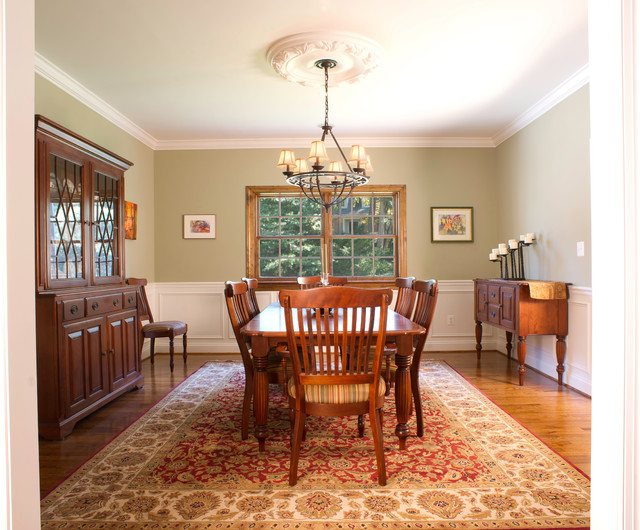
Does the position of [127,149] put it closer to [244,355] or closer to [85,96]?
[85,96]

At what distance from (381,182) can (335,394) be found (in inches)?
153

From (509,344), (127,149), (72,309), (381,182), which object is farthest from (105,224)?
(509,344)

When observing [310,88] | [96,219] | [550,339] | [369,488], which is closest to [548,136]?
[550,339]

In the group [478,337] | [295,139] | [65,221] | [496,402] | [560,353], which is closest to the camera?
[65,221]

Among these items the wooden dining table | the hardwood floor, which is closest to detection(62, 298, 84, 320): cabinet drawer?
the hardwood floor

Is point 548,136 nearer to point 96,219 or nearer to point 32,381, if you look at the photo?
point 96,219

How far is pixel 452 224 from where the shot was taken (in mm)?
5555

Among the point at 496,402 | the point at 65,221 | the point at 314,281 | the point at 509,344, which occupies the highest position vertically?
the point at 65,221

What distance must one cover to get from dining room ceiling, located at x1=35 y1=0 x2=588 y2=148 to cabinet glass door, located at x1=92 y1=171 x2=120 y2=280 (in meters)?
0.89

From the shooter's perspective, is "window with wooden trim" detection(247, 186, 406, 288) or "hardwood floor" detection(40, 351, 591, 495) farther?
"window with wooden trim" detection(247, 186, 406, 288)

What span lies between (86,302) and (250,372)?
53.1 inches

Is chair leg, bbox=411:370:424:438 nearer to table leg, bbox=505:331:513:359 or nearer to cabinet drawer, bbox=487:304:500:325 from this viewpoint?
cabinet drawer, bbox=487:304:500:325

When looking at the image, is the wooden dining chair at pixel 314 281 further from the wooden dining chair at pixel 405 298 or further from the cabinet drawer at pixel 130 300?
the cabinet drawer at pixel 130 300

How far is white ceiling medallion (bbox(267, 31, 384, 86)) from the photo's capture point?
9.85ft
